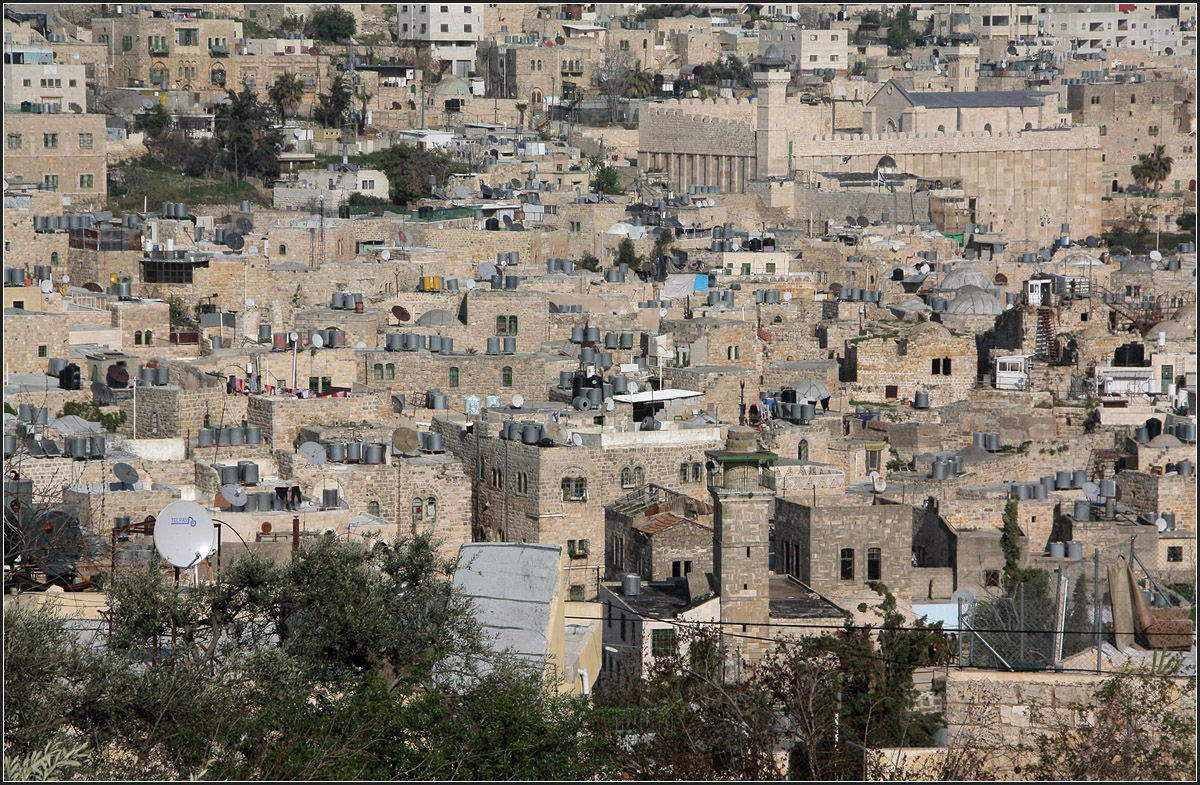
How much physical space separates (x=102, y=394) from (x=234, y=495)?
20.1ft

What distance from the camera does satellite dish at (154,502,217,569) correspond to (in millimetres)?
13602

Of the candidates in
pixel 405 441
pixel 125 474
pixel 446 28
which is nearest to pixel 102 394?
pixel 405 441

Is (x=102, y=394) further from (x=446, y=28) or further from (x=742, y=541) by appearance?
(x=446, y=28)

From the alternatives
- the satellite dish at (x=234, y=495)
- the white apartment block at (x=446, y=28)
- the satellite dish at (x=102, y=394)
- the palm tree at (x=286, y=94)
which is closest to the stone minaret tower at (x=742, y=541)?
the satellite dish at (x=234, y=495)

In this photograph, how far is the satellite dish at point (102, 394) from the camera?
26.6 metres

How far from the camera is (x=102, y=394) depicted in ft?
88.1

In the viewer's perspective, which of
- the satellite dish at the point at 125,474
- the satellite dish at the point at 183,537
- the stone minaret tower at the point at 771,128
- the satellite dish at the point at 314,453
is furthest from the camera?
the stone minaret tower at the point at 771,128

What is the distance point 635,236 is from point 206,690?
3365 centimetres

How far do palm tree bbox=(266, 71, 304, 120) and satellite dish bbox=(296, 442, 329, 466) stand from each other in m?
37.2

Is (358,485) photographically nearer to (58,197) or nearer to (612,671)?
(612,671)

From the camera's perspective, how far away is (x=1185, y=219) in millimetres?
64250

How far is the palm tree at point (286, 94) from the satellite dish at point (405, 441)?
36938 millimetres

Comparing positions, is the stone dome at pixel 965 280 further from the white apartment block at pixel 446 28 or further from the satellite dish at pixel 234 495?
the white apartment block at pixel 446 28

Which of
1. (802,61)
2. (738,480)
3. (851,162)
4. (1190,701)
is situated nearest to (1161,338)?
(738,480)
